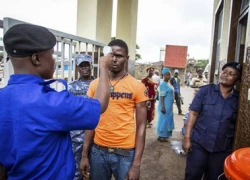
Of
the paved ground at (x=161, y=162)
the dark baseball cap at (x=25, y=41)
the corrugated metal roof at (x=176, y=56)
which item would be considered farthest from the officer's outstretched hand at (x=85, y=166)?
the corrugated metal roof at (x=176, y=56)

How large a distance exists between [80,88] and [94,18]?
2.23 metres

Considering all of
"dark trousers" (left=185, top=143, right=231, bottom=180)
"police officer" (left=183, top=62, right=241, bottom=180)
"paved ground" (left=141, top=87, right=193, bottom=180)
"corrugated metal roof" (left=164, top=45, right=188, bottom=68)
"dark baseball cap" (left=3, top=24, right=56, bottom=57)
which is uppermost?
"corrugated metal roof" (left=164, top=45, right=188, bottom=68)

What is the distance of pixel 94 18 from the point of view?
420 centimetres

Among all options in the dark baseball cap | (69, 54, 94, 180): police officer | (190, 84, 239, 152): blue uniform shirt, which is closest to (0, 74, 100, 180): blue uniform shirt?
the dark baseball cap

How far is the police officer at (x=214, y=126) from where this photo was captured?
2213 millimetres

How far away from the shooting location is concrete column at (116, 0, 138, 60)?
5.95 m

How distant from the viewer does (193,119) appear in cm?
242

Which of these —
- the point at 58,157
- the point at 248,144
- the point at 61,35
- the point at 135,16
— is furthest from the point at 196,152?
the point at 135,16

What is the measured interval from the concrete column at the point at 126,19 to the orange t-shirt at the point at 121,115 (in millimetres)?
4479

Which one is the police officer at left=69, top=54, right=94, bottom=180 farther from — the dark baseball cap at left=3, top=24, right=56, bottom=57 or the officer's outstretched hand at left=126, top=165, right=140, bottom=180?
the dark baseball cap at left=3, top=24, right=56, bottom=57

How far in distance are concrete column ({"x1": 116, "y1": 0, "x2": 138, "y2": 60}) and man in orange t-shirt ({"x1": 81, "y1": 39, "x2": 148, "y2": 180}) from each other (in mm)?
4338

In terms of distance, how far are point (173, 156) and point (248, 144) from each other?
7.87 feet

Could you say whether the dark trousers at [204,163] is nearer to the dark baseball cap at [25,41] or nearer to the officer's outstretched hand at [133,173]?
the officer's outstretched hand at [133,173]

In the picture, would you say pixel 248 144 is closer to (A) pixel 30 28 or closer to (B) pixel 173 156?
(A) pixel 30 28
